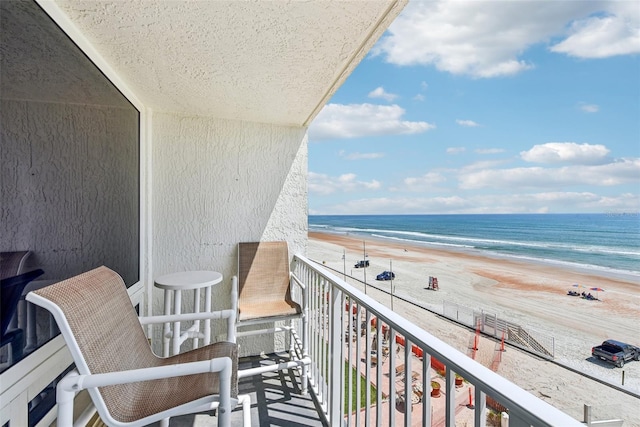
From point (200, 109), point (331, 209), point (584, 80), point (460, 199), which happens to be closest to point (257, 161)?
point (200, 109)

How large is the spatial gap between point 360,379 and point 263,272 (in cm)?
168

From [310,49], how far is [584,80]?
1195 inches

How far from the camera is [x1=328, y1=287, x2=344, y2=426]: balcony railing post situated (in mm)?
1833

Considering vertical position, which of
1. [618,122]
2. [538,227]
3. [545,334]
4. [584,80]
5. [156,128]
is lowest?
[545,334]

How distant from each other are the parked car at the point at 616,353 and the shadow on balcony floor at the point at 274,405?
1014 centimetres

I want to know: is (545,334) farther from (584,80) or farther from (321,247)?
(584,80)

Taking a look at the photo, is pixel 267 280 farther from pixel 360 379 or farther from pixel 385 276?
pixel 385 276

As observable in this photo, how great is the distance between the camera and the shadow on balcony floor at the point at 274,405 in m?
2.04

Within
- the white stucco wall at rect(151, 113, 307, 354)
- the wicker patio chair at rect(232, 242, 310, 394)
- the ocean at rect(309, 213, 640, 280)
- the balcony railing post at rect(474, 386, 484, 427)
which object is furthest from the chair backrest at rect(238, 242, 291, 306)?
the ocean at rect(309, 213, 640, 280)

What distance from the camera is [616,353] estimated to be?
27.1 feet

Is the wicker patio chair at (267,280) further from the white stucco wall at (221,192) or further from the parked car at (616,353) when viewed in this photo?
the parked car at (616,353)

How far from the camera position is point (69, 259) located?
61.7 inches

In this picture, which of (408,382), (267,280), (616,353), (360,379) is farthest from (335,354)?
(616,353)

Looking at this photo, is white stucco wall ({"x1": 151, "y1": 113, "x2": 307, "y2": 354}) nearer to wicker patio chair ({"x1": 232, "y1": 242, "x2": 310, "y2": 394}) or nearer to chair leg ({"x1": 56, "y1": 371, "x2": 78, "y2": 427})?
wicker patio chair ({"x1": 232, "y1": 242, "x2": 310, "y2": 394})
